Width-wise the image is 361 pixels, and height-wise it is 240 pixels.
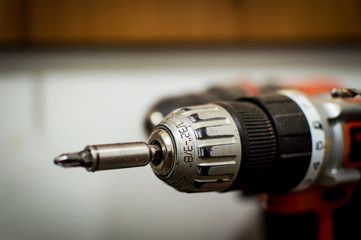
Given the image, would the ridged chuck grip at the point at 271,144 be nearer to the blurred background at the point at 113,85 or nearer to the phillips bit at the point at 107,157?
the phillips bit at the point at 107,157

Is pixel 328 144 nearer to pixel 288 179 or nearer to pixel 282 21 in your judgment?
pixel 288 179

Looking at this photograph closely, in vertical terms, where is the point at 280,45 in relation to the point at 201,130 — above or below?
above

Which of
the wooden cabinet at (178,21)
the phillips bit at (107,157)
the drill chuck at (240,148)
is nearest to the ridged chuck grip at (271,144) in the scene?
the drill chuck at (240,148)

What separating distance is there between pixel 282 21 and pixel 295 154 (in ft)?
2.09

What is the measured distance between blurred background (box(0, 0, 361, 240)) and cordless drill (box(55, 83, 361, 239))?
0.32 metres

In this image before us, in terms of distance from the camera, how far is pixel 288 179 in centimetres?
42

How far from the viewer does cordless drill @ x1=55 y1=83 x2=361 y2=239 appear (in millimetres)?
359

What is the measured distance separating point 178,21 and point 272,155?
1.84 feet

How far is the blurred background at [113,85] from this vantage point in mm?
811

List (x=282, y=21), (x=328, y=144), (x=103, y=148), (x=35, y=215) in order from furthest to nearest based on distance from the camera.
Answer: (x=282, y=21)
(x=35, y=215)
(x=328, y=144)
(x=103, y=148)

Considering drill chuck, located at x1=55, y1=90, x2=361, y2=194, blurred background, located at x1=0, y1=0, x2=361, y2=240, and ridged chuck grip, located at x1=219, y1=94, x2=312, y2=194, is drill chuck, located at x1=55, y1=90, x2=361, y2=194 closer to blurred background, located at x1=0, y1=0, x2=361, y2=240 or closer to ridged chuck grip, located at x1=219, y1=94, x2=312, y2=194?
ridged chuck grip, located at x1=219, y1=94, x2=312, y2=194

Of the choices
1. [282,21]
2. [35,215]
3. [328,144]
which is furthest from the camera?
[282,21]

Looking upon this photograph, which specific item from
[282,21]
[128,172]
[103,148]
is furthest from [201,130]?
[282,21]

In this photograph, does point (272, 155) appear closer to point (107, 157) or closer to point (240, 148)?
point (240, 148)
